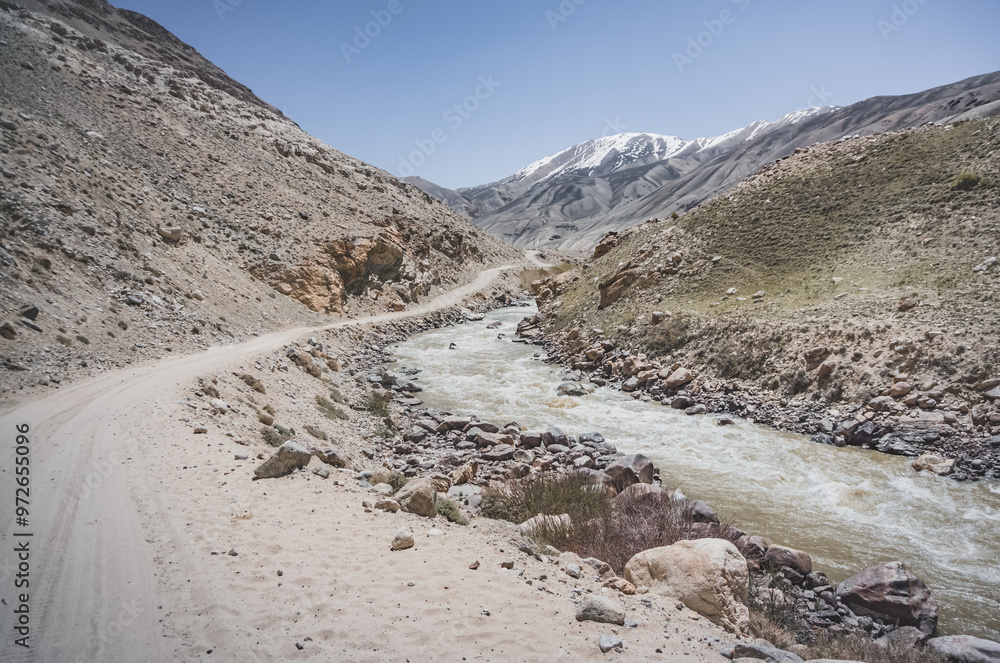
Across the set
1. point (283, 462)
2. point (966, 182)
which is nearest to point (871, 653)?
point (283, 462)

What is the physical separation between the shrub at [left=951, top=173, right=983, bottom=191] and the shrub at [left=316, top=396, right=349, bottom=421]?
84.7ft

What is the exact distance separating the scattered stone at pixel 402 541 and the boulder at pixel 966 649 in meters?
6.22

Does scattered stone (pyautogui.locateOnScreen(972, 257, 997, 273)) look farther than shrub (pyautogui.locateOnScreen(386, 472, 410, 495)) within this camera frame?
Yes

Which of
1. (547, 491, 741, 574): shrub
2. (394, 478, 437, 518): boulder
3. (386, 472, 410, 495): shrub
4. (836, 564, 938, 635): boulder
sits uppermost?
(394, 478, 437, 518): boulder

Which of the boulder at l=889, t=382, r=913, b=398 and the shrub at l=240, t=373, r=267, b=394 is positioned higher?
the shrub at l=240, t=373, r=267, b=394

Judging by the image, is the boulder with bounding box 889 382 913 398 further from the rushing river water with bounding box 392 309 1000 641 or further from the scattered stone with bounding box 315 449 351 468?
the scattered stone with bounding box 315 449 351 468

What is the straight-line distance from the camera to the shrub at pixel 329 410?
13.6m

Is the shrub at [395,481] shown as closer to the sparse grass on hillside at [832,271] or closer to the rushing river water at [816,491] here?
the rushing river water at [816,491]

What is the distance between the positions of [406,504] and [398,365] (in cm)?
1511

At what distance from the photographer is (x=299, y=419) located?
40.4ft

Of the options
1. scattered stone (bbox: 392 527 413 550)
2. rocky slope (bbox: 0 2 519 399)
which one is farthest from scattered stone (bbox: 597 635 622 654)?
rocky slope (bbox: 0 2 519 399)

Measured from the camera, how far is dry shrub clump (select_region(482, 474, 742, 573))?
6559 millimetres

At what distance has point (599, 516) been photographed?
292 inches

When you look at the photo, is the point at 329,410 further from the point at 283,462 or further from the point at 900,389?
the point at 900,389
